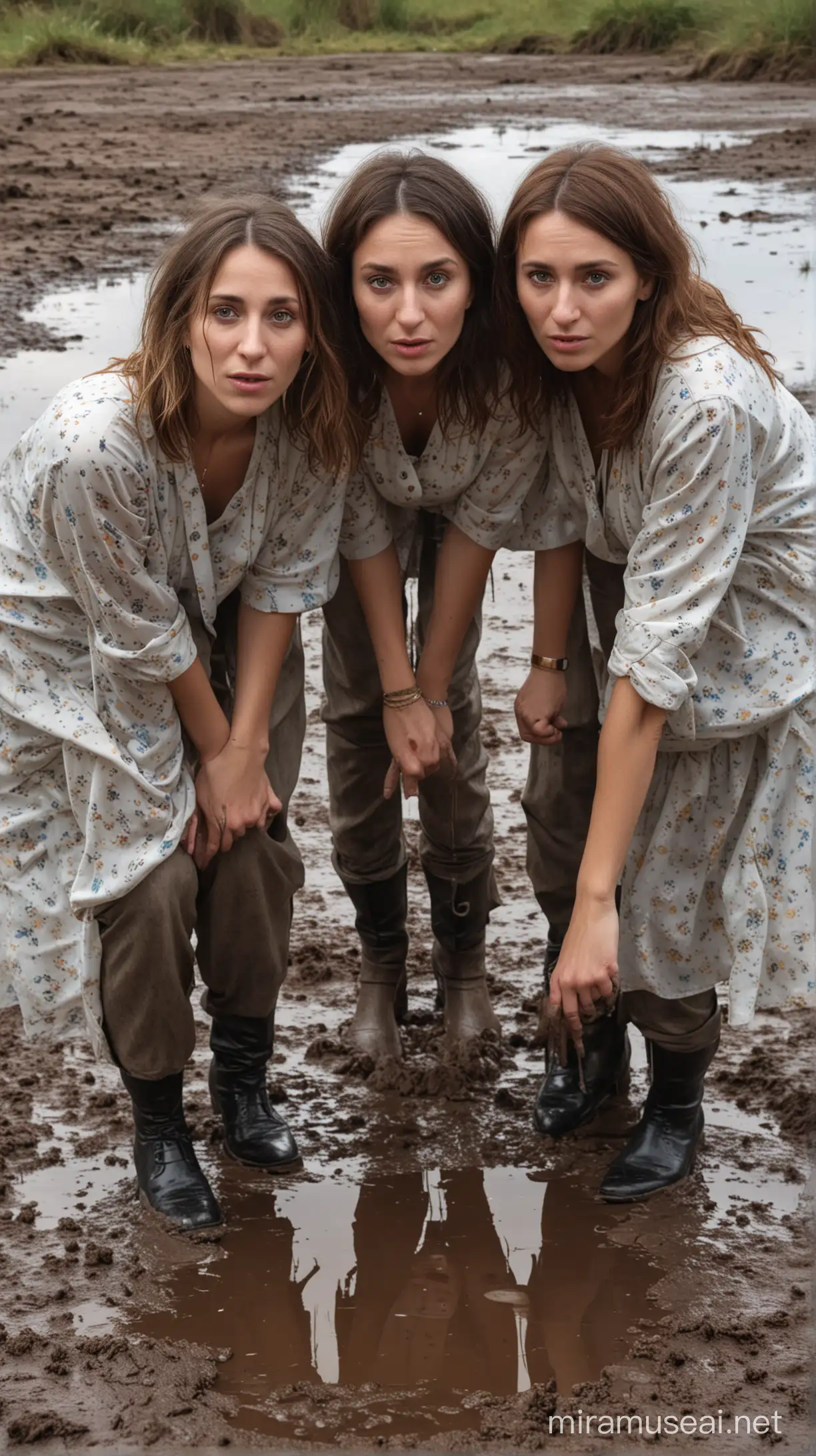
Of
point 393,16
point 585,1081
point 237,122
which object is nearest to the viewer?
point 585,1081

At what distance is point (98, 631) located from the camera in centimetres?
268

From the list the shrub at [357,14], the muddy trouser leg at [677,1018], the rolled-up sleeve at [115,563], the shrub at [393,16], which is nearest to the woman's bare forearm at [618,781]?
the muddy trouser leg at [677,1018]

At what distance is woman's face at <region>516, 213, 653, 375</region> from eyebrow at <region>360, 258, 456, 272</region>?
12 cm

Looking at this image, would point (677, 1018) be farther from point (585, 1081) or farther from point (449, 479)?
point (449, 479)

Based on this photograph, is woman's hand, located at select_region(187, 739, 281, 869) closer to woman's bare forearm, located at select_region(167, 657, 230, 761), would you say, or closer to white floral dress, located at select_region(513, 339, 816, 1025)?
woman's bare forearm, located at select_region(167, 657, 230, 761)

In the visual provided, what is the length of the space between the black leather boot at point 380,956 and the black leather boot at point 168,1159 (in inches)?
22.7

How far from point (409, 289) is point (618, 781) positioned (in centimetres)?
78

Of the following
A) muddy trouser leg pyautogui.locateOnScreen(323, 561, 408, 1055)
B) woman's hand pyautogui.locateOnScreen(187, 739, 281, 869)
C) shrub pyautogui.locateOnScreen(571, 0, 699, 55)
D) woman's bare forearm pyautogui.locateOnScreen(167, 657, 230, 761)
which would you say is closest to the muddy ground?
muddy trouser leg pyautogui.locateOnScreen(323, 561, 408, 1055)

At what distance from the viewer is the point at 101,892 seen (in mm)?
2695

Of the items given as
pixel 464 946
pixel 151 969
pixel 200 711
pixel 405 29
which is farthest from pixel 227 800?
Result: pixel 405 29

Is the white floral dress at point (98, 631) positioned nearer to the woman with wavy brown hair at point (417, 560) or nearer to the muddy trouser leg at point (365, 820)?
the woman with wavy brown hair at point (417, 560)

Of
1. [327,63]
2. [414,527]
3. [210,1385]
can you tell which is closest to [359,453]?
[414,527]

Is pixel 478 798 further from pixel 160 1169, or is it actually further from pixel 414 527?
pixel 160 1169

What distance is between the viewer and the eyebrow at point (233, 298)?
2.64 metres
